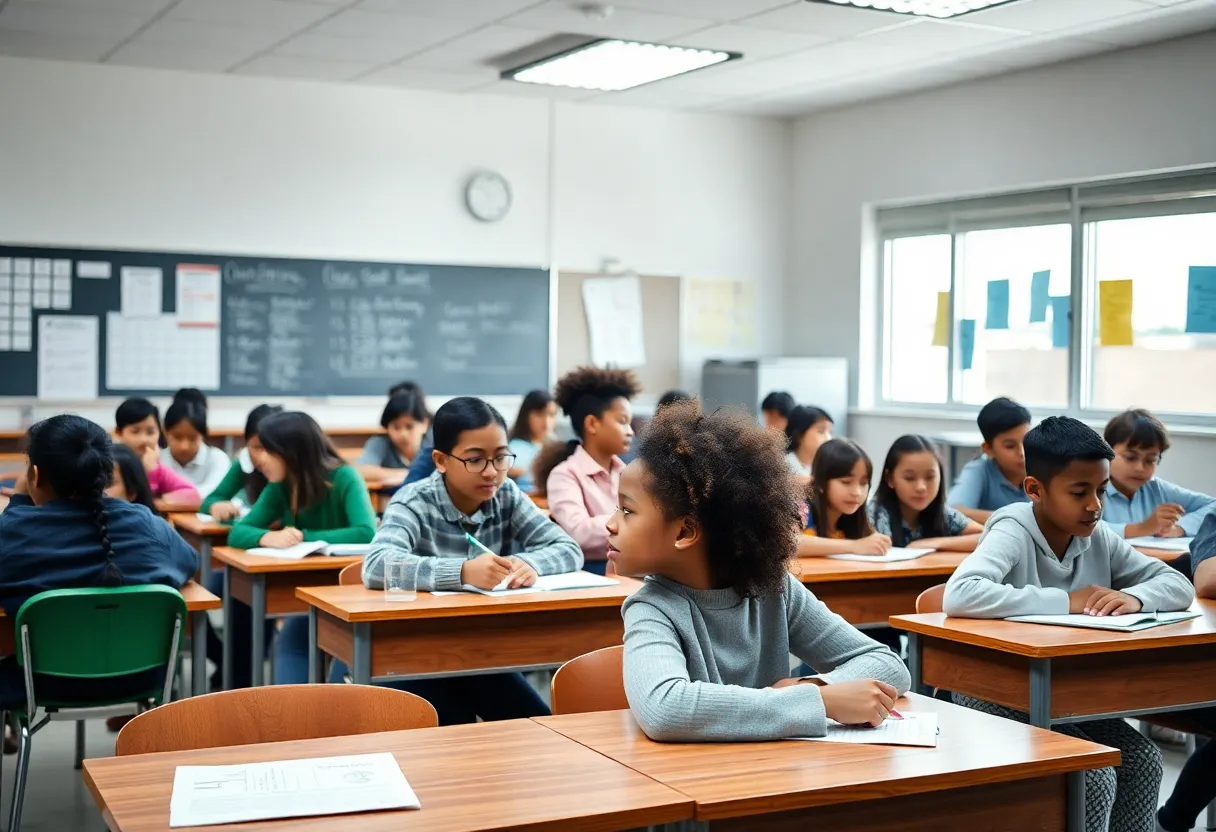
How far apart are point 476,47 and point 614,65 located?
0.77 m

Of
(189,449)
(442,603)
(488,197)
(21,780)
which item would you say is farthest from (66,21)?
(442,603)

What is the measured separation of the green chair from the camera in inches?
120

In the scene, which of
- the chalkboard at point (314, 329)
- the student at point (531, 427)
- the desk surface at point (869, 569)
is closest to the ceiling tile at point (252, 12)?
the chalkboard at point (314, 329)

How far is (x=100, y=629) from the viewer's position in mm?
3123

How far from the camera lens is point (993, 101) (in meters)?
6.95

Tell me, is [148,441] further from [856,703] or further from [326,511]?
[856,703]

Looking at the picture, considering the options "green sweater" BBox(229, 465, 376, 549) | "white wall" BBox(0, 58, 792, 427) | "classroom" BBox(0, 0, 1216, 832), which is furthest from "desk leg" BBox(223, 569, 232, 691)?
"white wall" BBox(0, 58, 792, 427)

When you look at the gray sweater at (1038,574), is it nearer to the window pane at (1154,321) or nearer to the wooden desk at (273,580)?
the wooden desk at (273,580)

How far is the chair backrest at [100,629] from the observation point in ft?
9.97

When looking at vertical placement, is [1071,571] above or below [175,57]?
below

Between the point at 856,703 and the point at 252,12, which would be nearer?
the point at 856,703

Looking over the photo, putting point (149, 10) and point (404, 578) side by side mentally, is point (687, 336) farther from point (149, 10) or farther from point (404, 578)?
point (404, 578)

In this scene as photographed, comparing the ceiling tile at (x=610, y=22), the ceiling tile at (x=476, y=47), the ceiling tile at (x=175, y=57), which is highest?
the ceiling tile at (x=476, y=47)

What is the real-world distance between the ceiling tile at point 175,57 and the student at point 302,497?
284cm
